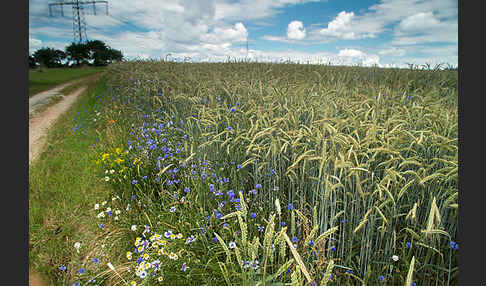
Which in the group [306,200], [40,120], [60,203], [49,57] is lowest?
[60,203]

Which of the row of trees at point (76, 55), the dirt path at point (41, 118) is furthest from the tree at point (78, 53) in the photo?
the dirt path at point (41, 118)

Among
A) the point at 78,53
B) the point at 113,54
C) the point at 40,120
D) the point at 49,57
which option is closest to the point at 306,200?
the point at 40,120

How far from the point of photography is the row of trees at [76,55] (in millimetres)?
27531

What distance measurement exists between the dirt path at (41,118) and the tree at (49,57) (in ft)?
64.0

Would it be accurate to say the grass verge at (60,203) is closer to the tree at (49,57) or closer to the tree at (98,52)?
the tree at (98,52)

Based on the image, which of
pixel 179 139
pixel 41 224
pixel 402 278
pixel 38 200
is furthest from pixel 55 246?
pixel 402 278

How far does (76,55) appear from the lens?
1137 inches

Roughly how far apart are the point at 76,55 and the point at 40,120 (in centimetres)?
2537

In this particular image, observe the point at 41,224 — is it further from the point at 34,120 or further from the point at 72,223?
the point at 34,120

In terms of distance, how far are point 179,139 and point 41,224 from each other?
1.95 metres

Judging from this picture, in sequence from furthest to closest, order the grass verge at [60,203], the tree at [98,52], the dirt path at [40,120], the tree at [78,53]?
1. the tree at [78,53]
2. the tree at [98,52]
3. the grass verge at [60,203]
4. the dirt path at [40,120]

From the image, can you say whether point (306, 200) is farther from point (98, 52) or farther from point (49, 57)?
point (49, 57)

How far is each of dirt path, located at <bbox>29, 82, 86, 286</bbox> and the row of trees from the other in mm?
16934
